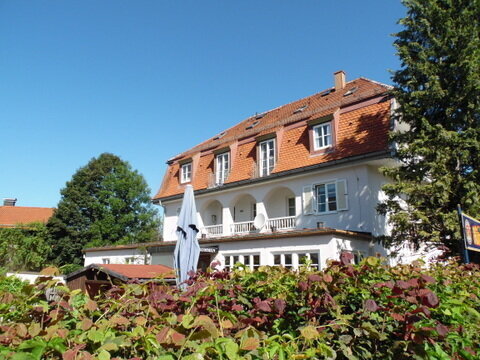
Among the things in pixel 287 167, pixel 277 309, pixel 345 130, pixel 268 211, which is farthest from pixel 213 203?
pixel 277 309

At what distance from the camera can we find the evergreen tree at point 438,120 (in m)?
13.3

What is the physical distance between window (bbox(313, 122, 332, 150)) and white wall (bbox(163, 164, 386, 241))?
1.55 m

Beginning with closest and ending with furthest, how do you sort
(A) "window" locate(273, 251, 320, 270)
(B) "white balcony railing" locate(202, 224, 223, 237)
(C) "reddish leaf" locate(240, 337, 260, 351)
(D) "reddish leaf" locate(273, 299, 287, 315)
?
(C) "reddish leaf" locate(240, 337, 260, 351) → (D) "reddish leaf" locate(273, 299, 287, 315) → (A) "window" locate(273, 251, 320, 270) → (B) "white balcony railing" locate(202, 224, 223, 237)

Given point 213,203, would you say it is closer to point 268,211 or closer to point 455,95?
point 268,211

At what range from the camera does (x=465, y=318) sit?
2180 millimetres

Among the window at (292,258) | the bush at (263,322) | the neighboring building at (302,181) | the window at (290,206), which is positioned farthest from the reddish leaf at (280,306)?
the window at (290,206)

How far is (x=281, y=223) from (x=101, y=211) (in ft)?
89.5

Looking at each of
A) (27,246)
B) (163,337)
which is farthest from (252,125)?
(27,246)

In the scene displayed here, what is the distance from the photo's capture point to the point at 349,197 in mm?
17141

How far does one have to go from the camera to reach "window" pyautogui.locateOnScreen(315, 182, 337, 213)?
17825mm

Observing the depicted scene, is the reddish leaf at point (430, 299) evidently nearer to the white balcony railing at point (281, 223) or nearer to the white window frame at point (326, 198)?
the white window frame at point (326, 198)

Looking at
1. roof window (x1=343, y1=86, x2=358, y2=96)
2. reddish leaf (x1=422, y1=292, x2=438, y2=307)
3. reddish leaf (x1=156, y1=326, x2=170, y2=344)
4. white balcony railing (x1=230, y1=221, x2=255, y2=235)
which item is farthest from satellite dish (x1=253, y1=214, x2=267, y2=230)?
reddish leaf (x1=156, y1=326, x2=170, y2=344)

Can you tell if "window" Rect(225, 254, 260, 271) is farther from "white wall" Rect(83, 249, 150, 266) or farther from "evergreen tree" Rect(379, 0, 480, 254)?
"white wall" Rect(83, 249, 150, 266)

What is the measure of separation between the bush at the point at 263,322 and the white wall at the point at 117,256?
22288 millimetres
